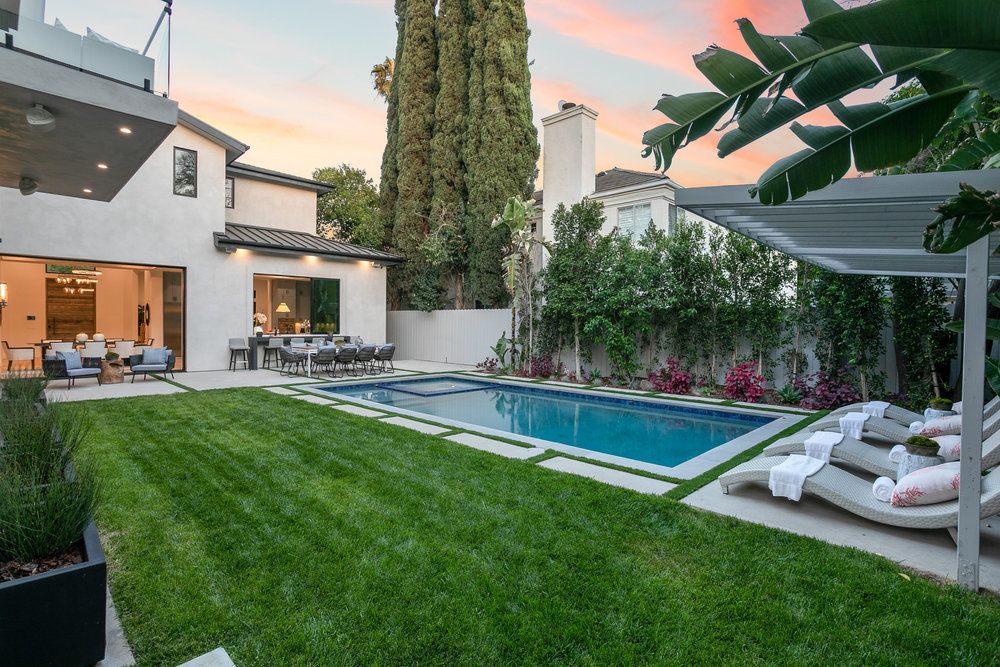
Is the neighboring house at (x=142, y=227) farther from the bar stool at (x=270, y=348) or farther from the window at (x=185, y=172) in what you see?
the bar stool at (x=270, y=348)

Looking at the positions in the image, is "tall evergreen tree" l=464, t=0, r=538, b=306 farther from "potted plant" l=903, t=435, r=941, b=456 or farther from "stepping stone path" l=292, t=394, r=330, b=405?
"potted plant" l=903, t=435, r=941, b=456

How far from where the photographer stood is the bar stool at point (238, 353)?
14.7 m

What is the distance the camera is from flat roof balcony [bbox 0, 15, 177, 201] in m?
4.68

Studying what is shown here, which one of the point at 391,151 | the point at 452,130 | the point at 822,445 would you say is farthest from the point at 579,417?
the point at 391,151

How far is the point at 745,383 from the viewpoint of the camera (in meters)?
10.6

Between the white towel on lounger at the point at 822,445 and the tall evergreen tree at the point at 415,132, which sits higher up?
the tall evergreen tree at the point at 415,132

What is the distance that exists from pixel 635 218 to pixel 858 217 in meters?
13.4

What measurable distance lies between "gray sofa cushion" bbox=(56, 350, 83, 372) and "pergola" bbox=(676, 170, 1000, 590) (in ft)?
43.3

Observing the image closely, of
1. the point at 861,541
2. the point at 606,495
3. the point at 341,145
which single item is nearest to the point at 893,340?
the point at 861,541

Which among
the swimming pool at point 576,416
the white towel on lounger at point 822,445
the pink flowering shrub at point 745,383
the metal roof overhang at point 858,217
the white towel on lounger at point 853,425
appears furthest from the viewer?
the pink flowering shrub at point 745,383

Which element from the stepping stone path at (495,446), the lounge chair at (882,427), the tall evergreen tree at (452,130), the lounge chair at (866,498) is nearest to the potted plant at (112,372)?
the stepping stone path at (495,446)

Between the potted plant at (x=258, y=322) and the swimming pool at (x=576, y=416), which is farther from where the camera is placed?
the potted plant at (x=258, y=322)

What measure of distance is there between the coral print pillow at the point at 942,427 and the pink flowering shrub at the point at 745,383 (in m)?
4.29

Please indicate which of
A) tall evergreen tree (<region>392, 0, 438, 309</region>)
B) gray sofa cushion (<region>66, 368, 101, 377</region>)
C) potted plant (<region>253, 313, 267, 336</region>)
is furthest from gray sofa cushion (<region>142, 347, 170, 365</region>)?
tall evergreen tree (<region>392, 0, 438, 309</region>)
